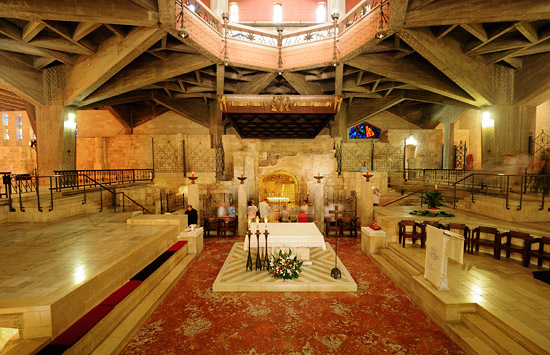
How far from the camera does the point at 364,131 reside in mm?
21234

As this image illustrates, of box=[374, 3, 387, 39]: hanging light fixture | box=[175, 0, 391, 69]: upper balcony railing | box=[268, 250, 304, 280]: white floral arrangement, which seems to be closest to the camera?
box=[268, 250, 304, 280]: white floral arrangement

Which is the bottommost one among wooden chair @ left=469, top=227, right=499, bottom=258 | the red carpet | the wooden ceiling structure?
the red carpet

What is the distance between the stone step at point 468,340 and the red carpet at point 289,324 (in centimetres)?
13

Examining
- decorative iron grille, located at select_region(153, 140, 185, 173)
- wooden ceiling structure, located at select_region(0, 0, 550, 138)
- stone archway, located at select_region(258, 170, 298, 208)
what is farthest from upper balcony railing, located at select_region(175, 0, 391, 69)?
decorative iron grille, located at select_region(153, 140, 185, 173)

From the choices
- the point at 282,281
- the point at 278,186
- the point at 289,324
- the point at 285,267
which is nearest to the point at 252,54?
the point at 278,186

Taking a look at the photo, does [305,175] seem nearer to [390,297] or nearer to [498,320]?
[390,297]

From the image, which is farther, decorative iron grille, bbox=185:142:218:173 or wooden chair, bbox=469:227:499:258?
decorative iron grille, bbox=185:142:218:173

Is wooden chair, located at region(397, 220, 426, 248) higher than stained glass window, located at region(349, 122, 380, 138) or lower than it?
lower

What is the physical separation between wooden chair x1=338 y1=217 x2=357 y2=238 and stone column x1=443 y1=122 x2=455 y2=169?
13376mm

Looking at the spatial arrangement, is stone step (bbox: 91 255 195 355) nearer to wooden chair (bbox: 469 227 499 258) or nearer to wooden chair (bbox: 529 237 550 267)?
wooden chair (bbox: 469 227 499 258)

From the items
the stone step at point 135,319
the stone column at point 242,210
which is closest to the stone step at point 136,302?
the stone step at point 135,319

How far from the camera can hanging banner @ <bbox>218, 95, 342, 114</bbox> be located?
34.8 ft

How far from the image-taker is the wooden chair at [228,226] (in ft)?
33.7

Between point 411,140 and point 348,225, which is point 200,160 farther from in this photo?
point 411,140
